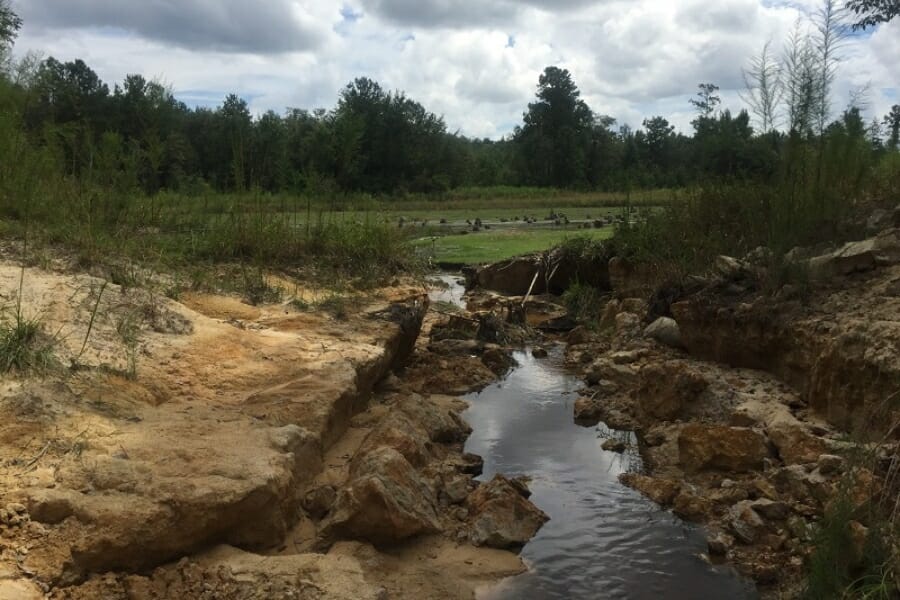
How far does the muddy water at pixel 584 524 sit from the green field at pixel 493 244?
28.5 ft

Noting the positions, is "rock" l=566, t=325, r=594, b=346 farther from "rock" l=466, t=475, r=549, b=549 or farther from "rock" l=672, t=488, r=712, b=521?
"rock" l=466, t=475, r=549, b=549

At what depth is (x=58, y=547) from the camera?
3.24 m

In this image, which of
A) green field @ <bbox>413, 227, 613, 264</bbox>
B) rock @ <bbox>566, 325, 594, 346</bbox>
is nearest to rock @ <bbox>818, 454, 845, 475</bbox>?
rock @ <bbox>566, 325, 594, 346</bbox>

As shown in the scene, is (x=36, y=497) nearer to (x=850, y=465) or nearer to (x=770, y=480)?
(x=850, y=465)

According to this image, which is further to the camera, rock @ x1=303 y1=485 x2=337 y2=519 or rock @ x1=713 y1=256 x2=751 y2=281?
rock @ x1=713 y1=256 x2=751 y2=281

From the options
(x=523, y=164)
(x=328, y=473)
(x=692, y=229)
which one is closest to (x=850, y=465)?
(x=328, y=473)

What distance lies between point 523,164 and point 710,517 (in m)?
54.3

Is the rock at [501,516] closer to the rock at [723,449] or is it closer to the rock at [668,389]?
the rock at [723,449]

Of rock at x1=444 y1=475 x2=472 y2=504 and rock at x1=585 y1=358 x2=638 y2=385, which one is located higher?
rock at x1=585 y1=358 x2=638 y2=385

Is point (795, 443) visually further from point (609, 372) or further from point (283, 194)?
point (283, 194)

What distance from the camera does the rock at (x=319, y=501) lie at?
442 cm

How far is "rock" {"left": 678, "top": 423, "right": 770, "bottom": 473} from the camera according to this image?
5359 millimetres

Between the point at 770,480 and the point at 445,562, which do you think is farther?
the point at 770,480

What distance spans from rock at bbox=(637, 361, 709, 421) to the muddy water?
1.28 feet
